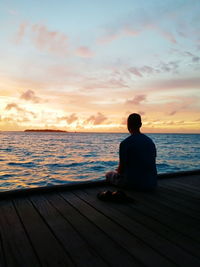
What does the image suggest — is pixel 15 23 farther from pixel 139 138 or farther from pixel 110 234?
pixel 110 234

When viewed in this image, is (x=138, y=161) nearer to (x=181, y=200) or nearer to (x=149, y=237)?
(x=181, y=200)

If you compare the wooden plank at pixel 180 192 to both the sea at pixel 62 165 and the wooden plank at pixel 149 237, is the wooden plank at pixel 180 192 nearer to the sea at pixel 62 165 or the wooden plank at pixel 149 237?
the wooden plank at pixel 149 237

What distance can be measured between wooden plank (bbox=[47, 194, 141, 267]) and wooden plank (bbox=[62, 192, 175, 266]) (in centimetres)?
6

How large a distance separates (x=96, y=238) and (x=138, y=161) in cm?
183

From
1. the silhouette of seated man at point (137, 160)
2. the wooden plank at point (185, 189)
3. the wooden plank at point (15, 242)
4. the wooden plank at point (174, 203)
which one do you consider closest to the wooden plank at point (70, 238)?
the wooden plank at point (15, 242)

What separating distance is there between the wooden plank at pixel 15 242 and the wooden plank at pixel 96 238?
1.96 feet

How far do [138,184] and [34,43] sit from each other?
1174 cm

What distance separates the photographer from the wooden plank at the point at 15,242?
1.79 m

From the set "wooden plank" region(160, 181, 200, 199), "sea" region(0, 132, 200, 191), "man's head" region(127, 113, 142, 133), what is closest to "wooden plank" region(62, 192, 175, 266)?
"man's head" region(127, 113, 142, 133)

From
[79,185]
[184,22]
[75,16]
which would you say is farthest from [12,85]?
[79,185]

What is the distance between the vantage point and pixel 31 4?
909 centimetres

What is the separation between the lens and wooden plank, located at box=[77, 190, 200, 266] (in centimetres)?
185

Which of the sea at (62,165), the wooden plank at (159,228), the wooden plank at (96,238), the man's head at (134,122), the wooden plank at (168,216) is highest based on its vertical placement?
the man's head at (134,122)

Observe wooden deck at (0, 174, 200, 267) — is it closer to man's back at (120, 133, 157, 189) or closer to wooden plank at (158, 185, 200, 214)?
wooden plank at (158, 185, 200, 214)
